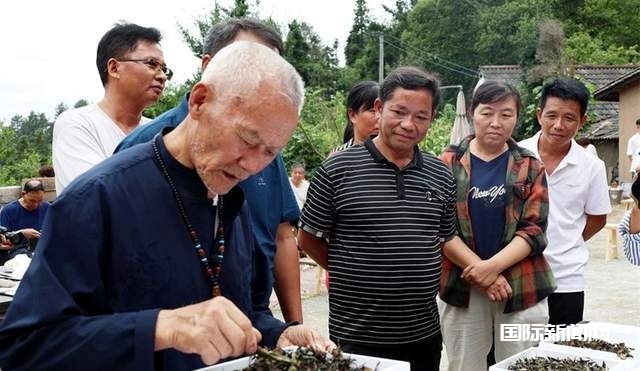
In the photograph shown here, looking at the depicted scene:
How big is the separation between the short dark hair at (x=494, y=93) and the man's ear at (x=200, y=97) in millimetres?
2119

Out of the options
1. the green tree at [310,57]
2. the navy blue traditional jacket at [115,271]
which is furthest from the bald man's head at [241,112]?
the green tree at [310,57]

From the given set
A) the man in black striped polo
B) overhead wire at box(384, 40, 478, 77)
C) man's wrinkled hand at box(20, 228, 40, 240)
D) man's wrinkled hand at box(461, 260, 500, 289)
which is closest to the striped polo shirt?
the man in black striped polo

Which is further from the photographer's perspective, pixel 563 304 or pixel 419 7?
pixel 419 7

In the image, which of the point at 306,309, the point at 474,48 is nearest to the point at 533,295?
the point at 306,309

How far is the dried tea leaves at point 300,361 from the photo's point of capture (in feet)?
5.19

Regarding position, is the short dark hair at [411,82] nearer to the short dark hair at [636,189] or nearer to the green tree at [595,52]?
the short dark hair at [636,189]

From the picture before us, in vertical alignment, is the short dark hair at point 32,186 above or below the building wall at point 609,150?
below

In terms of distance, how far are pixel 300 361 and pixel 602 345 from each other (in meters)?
1.52

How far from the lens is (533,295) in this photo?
309 centimetres

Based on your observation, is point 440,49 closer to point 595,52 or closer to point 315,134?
point 595,52

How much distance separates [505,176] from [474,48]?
4316cm

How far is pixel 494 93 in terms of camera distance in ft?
10.8

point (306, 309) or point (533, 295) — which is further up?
point (533, 295)

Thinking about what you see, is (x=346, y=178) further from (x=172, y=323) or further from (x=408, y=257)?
(x=172, y=323)
